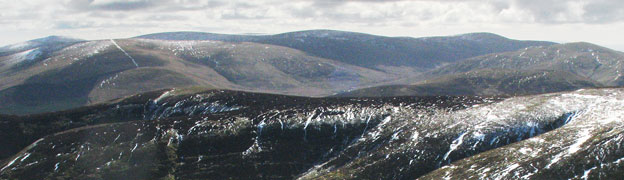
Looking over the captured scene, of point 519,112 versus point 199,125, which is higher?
point 519,112

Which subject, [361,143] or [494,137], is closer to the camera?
[494,137]

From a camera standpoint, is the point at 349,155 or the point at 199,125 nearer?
the point at 349,155

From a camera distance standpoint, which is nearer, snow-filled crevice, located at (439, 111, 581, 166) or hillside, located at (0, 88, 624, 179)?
hillside, located at (0, 88, 624, 179)

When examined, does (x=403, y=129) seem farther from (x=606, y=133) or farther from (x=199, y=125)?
(x=199, y=125)

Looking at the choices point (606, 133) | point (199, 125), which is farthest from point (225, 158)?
point (606, 133)

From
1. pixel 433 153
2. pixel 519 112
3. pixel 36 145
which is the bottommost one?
pixel 36 145

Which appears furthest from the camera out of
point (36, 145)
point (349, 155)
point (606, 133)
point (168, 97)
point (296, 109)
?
point (168, 97)

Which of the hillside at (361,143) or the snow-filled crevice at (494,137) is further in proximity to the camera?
the snow-filled crevice at (494,137)

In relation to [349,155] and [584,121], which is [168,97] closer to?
[349,155]

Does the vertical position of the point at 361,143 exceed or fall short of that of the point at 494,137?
it falls short

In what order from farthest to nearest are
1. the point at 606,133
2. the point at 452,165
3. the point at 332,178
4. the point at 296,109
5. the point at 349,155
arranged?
1. the point at 296,109
2. the point at 349,155
3. the point at 332,178
4. the point at 452,165
5. the point at 606,133
